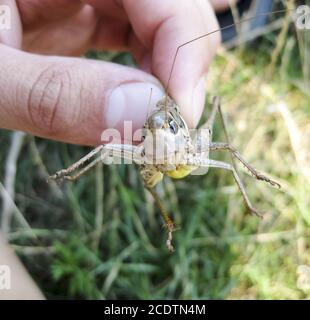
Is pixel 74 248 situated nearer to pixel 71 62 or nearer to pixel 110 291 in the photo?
pixel 110 291

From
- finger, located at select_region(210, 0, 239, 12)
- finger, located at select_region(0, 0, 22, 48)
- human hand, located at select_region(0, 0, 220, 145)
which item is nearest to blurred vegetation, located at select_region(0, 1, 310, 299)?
finger, located at select_region(210, 0, 239, 12)

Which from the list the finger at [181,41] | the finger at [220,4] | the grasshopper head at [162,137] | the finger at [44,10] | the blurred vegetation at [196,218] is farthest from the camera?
the finger at [220,4]

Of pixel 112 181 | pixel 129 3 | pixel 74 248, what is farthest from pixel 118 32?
pixel 74 248

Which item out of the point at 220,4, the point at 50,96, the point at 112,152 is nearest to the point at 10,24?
the point at 50,96

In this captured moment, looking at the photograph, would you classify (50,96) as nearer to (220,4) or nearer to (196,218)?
(196,218)

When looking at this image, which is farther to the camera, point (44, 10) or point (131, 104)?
point (44, 10)

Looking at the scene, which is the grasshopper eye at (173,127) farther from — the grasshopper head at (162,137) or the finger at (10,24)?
the finger at (10,24)

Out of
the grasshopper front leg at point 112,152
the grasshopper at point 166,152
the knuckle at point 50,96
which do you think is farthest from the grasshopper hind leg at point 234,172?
the knuckle at point 50,96
